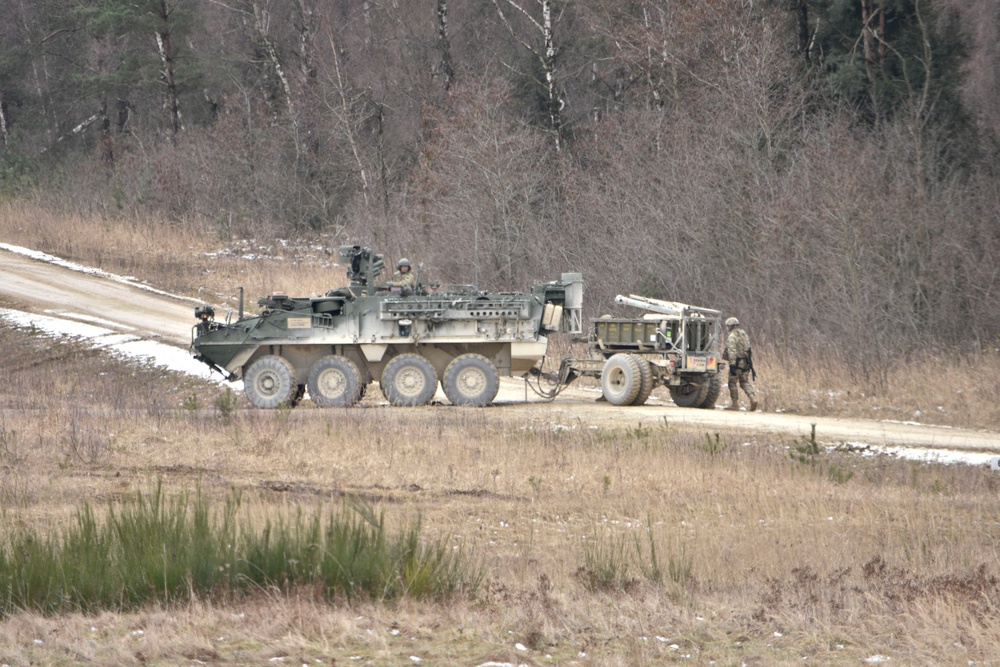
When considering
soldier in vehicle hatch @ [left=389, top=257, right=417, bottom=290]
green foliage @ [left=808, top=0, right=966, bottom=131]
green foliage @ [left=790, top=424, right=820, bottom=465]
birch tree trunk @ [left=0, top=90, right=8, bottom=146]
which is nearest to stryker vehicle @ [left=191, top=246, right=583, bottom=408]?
soldier in vehicle hatch @ [left=389, top=257, right=417, bottom=290]

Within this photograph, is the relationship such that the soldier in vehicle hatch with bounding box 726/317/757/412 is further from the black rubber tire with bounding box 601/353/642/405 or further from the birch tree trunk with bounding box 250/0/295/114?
the birch tree trunk with bounding box 250/0/295/114

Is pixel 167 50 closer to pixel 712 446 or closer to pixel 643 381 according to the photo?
pixel 643 381

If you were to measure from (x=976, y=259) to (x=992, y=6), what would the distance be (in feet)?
57.3

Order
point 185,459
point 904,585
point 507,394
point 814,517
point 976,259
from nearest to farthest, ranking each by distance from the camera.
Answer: point 904,585 → point 814,517 → point 185,459 → point 507,394 → point 976,259

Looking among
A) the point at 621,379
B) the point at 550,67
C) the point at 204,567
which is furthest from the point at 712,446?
the point at 550,67

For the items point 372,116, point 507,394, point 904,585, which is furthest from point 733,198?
point 904,585

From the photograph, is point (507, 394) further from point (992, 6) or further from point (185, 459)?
point (992, 6)

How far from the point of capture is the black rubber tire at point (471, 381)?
18.1 m

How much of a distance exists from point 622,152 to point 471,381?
15.9m

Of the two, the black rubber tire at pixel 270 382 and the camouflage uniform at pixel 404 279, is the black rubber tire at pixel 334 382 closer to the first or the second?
the black rubber tire at pixel 270 382

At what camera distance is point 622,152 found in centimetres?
3262

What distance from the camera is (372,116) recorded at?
1671 inches

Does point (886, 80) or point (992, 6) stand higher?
point (992, 6)

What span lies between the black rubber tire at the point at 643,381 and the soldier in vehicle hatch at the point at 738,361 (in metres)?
1.26
